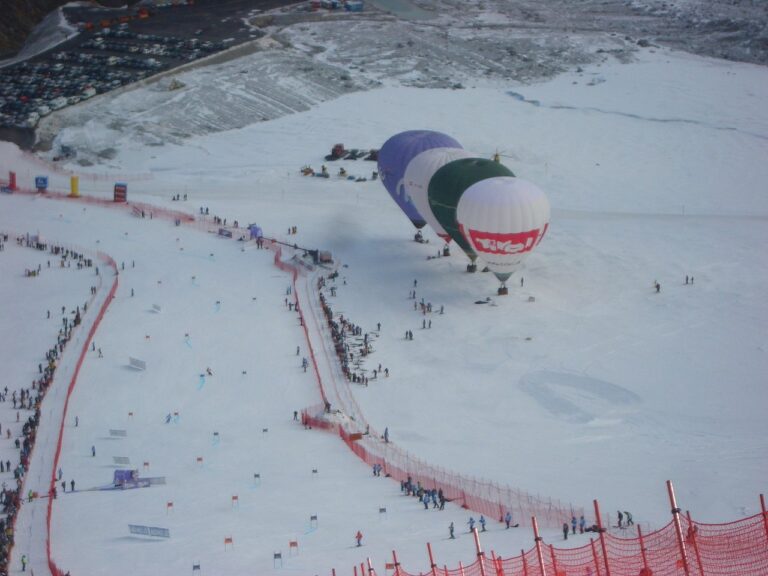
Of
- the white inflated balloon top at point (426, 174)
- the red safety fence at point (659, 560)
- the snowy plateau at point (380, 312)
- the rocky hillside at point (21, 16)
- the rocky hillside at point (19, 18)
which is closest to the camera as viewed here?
the red safety fence at point (659, 560)

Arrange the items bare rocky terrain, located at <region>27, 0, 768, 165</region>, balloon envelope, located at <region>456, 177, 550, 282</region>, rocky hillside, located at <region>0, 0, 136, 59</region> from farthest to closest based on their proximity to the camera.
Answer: rocky hillside, located at <region>0, 0, 136, 59</region>, bare rocky terrain, located at <region>27, 0, 768, 165</region>, balloon envelope, located at <region>456, 177, 550, 282</region>

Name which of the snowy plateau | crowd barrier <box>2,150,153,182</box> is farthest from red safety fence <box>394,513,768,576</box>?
crowd barrier <box>2,150,153,182</box>

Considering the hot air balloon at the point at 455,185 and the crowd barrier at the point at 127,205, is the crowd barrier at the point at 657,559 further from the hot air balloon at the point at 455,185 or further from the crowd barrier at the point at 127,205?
the crowd barrier at the point at 127,205

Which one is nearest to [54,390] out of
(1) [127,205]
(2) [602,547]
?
(1) [127,205]

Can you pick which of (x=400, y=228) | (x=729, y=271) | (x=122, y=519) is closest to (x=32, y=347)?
(x=122, y=519)

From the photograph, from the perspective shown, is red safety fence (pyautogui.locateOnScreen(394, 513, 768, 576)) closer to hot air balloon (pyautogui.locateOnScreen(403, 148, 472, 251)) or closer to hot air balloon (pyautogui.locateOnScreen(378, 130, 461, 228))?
hot air balloon (pyautogui.locateOnScreen(403, 148, 472, 251))

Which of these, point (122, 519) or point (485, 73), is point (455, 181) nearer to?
point (122, 519)

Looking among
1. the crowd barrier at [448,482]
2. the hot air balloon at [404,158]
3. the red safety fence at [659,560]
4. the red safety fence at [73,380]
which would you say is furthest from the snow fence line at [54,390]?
the hot air balloon at [404,158]
